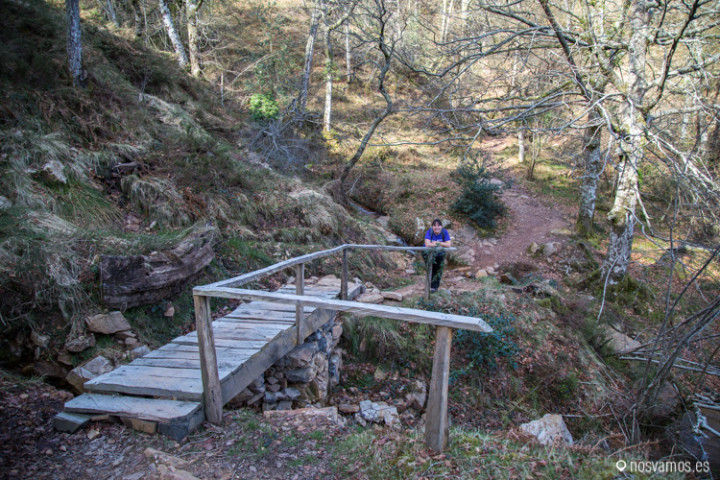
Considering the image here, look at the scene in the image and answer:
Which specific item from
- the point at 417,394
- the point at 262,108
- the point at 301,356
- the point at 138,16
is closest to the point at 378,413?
the point at 417,394

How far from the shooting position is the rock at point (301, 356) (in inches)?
185

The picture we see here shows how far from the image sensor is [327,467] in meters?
2.72

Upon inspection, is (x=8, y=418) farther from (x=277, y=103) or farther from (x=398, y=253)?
(x=277, y=103)

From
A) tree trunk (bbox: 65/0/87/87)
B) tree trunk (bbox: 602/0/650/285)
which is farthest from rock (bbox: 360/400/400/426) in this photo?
tree trunk (bbox: 65/0/87/87)

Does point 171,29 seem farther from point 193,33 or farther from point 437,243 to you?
point 437,243

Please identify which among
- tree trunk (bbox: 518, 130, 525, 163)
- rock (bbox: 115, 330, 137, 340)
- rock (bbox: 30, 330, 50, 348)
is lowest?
rock (bbox: 115, 330, 137, 340)

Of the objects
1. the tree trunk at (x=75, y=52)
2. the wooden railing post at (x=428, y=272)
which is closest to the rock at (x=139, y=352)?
the wooden railing post at (x=428, y=272)

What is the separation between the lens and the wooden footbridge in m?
2.54

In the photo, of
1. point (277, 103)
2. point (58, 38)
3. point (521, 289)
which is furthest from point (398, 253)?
point (58, 38)

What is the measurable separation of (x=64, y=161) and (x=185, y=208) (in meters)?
1.79

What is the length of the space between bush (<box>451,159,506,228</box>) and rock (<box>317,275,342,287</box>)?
7355 mm

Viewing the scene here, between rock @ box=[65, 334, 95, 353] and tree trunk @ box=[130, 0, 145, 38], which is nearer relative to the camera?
rock @ box=[65, 334, 95, 353]

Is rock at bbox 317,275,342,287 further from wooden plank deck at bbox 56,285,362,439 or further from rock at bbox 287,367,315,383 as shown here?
rock at bbox 287,367,315,383

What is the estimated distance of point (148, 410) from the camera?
2.95 meters
